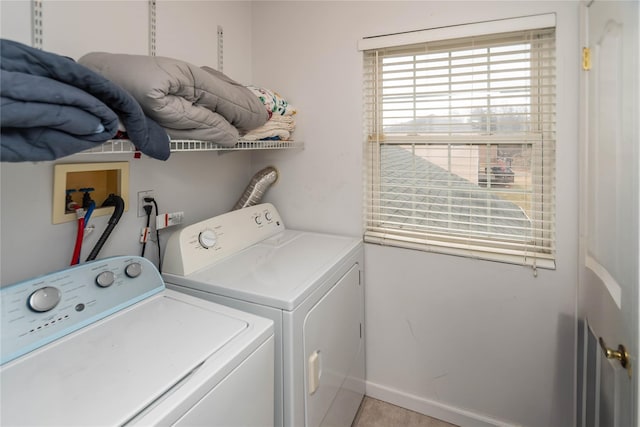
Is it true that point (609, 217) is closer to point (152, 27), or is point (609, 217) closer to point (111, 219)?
point (111, 219)

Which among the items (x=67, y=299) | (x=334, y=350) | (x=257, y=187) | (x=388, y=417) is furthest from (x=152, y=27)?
(x=388, y=417)

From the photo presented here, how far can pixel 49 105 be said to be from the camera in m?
0.80

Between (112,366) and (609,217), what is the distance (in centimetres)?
154

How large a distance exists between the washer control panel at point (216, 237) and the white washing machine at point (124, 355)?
0.18 meters

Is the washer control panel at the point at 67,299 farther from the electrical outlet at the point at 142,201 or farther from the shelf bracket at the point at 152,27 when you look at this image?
the shelf bracket at the point at 152,27

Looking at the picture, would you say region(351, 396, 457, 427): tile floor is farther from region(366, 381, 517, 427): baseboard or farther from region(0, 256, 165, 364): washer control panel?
region(0, 256, 165, 364): washer control panel

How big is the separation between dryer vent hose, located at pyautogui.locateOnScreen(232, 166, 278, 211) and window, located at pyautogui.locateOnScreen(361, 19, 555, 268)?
0.60 m

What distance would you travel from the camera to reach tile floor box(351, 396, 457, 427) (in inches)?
75.1

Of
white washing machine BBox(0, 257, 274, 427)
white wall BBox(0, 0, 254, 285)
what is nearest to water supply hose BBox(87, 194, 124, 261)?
white wall BBox(0, 0, 254, 285)

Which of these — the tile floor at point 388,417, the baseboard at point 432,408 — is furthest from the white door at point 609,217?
the tile floor at point 388,417

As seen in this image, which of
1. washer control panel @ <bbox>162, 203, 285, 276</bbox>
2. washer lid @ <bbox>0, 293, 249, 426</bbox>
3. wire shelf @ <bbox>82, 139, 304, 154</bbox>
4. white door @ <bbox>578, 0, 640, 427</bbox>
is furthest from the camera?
washer control panel @ <bbox>162, 203, 285, 276</bbox>

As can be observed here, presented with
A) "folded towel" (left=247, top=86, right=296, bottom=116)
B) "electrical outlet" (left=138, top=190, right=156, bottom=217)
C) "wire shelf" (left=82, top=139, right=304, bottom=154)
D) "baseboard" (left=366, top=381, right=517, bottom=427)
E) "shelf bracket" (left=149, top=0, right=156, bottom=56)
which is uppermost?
"shelf bracket" (left=149, top=0, right=156, bottom=56)

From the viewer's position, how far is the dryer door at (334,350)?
136 centimetres

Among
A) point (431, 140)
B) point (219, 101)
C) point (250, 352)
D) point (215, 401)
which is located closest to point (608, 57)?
point (431, 140)
